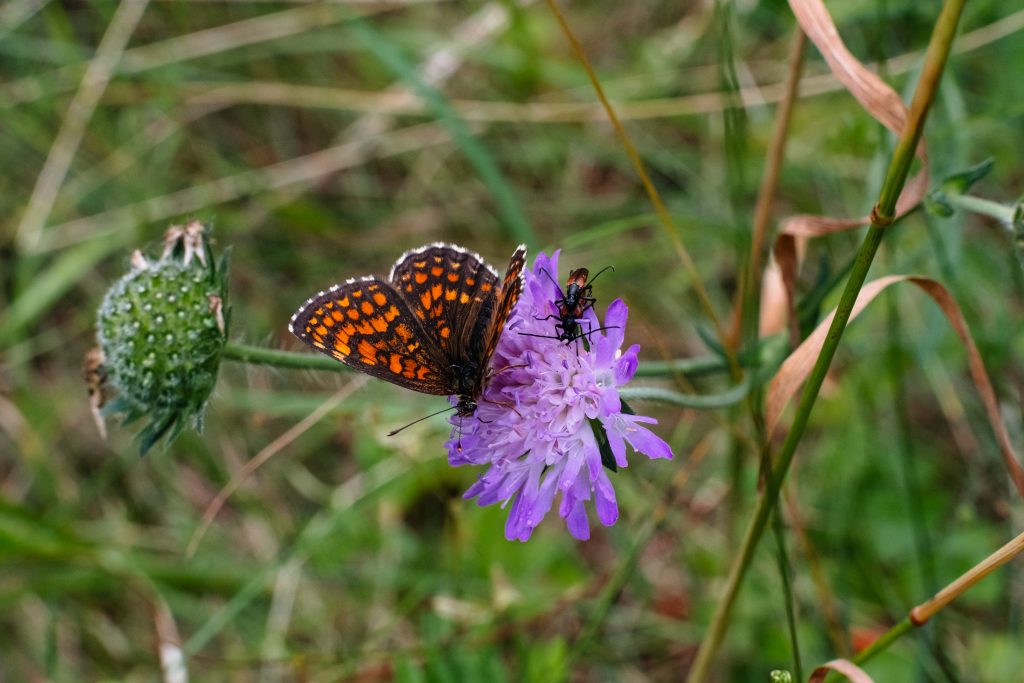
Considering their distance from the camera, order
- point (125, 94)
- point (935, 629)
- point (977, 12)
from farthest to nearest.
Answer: point (125, 94) → point (977, 12) → point (935, 629)

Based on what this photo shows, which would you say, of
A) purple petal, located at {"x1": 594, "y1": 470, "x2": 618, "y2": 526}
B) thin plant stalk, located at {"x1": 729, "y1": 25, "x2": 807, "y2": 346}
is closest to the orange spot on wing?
purple petal, located at {"x1": 594, "y1": 470, "x2": 618, "y2": 526}

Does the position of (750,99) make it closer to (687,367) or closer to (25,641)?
(687,367)

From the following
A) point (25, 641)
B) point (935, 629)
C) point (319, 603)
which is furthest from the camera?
point (25, 641)

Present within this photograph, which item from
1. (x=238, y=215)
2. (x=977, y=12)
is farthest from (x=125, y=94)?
(x=977, y=12)

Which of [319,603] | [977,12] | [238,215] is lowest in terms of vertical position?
[319,603]

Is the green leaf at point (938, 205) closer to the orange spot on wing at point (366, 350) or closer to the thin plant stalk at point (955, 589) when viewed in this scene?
the thin plant stalk at point (955, 589)

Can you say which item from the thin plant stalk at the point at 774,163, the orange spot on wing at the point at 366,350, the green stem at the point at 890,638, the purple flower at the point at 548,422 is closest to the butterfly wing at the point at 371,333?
the orange spot on wing at the point at 366,350

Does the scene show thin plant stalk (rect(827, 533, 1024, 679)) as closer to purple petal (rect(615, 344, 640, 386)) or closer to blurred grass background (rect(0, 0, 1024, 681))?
blurred grass background (rect(0, 0, 1024, 681))
